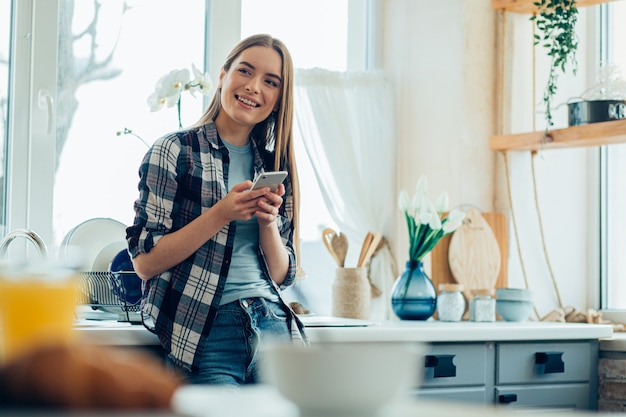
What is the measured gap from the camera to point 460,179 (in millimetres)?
3209

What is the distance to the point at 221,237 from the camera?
205cm

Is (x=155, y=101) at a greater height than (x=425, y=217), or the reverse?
(x=155, y=101)

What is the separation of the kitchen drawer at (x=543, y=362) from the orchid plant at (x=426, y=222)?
0.48 meters

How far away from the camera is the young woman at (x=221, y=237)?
6.48 feet

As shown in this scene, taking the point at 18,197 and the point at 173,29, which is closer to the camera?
the point at 18,197

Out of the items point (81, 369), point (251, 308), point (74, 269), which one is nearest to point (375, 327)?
point (251, 308)

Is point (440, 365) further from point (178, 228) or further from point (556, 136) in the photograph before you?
point (556, 136)

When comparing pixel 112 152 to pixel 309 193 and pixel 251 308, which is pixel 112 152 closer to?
pixel 309 193

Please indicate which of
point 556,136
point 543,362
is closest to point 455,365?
point 543,362

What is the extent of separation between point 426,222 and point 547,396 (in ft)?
2.16

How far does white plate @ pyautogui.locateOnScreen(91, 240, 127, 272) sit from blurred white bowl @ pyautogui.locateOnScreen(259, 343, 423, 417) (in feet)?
6.57

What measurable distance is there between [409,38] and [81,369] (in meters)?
3.00

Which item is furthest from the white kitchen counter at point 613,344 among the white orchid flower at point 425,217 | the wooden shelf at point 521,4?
the wooden shelf at point 521,4

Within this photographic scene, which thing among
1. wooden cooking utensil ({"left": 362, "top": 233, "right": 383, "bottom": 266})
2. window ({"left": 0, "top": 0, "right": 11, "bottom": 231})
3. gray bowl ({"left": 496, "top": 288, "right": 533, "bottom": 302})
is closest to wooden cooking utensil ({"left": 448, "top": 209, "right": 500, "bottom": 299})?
gray bowl ({"left": 496, "top": 288, "right": 533, "bottom": 302})
